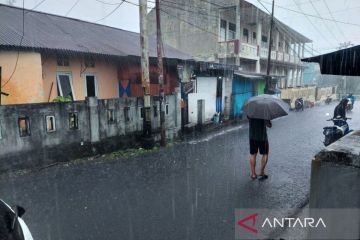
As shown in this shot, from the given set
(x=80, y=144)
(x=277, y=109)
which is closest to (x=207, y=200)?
(x=277, y=109)

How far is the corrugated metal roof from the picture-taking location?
920 centimetres

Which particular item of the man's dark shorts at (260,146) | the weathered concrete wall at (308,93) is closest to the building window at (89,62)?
the man's dark shorts at (260,146)

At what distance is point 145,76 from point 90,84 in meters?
3.97

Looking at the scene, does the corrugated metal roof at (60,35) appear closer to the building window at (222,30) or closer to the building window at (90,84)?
the building window at (90,84)

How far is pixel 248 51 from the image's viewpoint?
21.3 m

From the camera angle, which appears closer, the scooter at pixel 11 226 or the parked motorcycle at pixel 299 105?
the scooter at pixel 11 226

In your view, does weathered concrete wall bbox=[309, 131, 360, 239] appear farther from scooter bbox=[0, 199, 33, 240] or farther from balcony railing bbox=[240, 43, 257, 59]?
balcony railing bbox=[240, 43, 257, 59]

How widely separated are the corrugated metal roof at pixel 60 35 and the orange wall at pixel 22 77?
0.44m

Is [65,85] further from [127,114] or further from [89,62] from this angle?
[127,114]

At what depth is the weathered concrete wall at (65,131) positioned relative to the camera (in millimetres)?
6816

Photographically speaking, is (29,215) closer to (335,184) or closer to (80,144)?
(80,144)

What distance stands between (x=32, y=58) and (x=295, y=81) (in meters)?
33.2

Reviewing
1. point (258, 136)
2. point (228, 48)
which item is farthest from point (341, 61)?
point (228, 48)

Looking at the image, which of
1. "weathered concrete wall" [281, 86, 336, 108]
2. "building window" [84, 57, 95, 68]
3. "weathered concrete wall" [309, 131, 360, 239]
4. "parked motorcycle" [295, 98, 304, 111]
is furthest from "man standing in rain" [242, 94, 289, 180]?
"weathered concrete wall" [281, 86, 336, 108]
